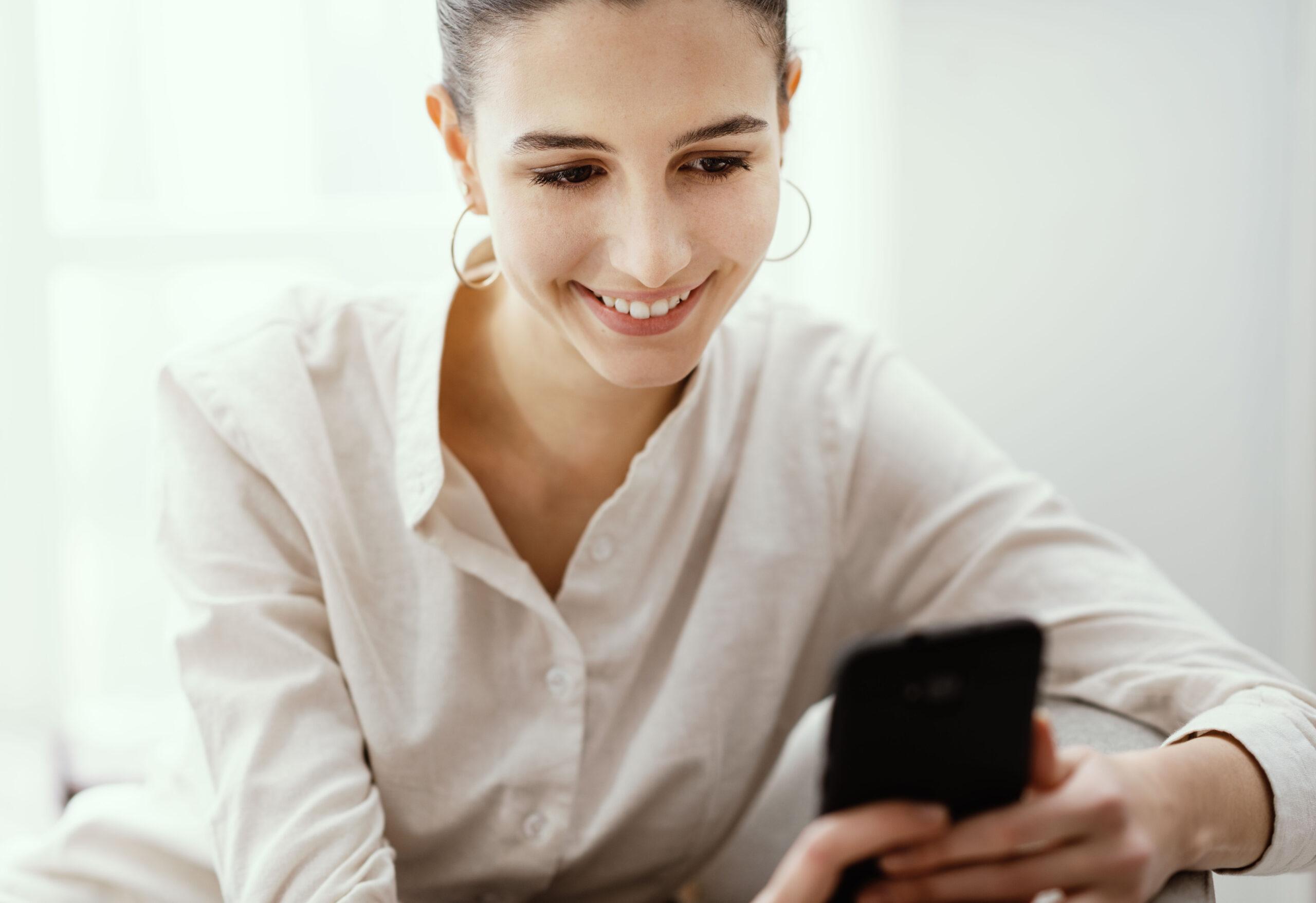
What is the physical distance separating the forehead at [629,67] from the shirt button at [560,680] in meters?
0.53

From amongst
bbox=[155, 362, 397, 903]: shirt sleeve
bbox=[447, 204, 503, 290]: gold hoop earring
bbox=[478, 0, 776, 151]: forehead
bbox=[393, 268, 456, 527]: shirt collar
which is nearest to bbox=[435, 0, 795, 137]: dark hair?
bbox=[478, 0, 776, 151]: forehead

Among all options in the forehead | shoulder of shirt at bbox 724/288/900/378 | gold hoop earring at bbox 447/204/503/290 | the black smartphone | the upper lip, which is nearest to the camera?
the black smartphone

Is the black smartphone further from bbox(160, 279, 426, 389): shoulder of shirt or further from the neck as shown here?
bbox(160, 279, 426, 389): shoulder of shirt

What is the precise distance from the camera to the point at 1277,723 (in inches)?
41.8

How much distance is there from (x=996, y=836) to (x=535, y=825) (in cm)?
58

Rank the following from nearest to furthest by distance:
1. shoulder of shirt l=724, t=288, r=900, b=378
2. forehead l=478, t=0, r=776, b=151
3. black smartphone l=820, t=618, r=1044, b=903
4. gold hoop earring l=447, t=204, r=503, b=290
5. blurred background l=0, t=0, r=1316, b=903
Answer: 1. black smartphone l=820, t=618, r=1044, b=903
2. forehead l=478, t=0, r=776, b=151
3. gold hoop earring l=447, t=204, r=503, b=290
4. shoulder of shirt l=724, t=288, r=900, b=378
5. blurred background l=0, t=0, r=1316, b=903

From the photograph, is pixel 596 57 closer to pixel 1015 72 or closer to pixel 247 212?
pixel 1015 72

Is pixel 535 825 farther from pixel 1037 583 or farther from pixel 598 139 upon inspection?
pixel 598 139

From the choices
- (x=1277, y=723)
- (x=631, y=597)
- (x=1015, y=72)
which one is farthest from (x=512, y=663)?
(x=1015, y=72)

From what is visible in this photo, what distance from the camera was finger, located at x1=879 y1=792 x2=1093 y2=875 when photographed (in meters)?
0.75

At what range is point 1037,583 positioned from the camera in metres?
1.26

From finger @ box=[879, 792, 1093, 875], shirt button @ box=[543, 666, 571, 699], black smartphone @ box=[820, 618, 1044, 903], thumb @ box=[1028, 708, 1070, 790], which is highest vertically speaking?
black smartphone @ box=[820, 618, 1044, 903]

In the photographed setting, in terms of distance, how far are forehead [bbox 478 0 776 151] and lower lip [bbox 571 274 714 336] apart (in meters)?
0.17

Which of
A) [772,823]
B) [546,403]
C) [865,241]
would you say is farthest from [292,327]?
[865,241]
